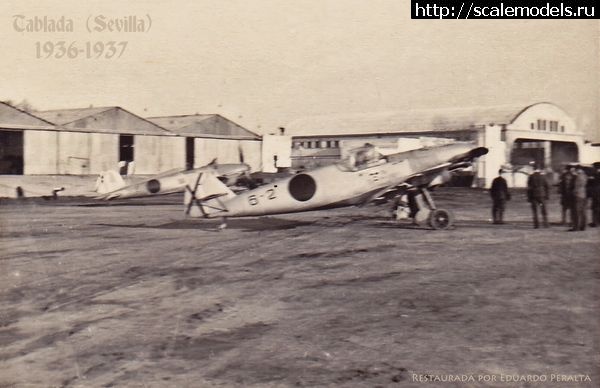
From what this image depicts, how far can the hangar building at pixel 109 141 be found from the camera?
29809 mm

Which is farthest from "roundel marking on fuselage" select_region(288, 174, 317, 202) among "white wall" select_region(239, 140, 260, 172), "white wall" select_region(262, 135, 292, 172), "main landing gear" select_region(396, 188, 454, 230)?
"white wall" select_region(262, 135, 292, 172)

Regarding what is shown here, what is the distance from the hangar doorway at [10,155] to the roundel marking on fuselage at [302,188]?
25.7 metres

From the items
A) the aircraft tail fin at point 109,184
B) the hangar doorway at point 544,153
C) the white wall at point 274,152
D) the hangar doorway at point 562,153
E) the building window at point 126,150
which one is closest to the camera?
the aircraft tail fin at point 109,184

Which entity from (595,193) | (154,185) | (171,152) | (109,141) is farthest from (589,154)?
(154,185)

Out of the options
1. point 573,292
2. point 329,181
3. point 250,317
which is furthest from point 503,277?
point 329,181

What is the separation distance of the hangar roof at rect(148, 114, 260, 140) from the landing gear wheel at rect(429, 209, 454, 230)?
24223 mm

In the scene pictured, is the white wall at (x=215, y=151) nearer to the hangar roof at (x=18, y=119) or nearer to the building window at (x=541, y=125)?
the hangar roof at (x=18, y=119)

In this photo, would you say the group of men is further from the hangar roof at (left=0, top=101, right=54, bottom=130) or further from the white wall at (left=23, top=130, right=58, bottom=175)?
the hangar roof at (left=0, top=101, right=54, bottom=130)

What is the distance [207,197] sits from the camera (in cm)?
1442

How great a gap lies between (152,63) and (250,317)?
8038 mm

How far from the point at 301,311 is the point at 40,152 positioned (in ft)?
88.5

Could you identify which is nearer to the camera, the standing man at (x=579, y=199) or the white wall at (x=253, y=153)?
the standing man at (x=579, y=199)

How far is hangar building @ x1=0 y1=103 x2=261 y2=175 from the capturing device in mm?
29809

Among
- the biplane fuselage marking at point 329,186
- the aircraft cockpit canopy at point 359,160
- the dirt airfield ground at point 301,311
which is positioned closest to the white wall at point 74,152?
the biplane fuselage marking at point 329,186
